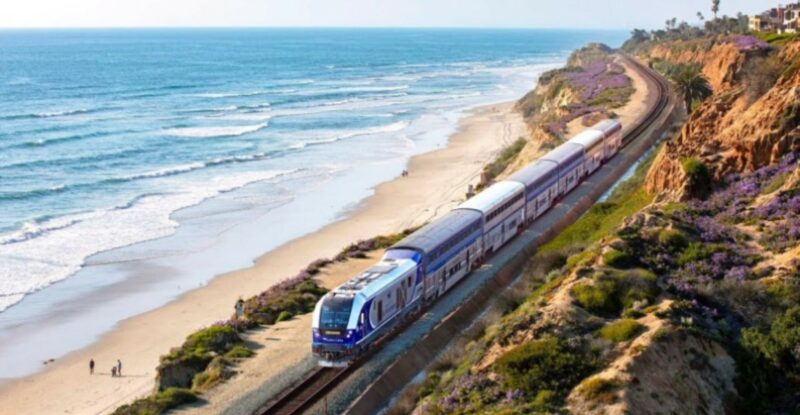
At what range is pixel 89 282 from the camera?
47375 mm

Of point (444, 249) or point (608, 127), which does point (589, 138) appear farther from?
point (444, 249)

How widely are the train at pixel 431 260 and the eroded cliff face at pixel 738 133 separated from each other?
591 centimetres

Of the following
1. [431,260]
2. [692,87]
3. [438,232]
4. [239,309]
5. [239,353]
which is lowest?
[239,309]

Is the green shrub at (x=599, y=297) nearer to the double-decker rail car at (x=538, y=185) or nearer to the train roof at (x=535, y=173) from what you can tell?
the double-decker rail car at (x=538, y=185)

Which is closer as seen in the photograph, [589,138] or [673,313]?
[673,313]

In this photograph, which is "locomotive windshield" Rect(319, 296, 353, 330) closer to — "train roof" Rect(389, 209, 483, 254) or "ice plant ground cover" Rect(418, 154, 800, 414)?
"ice plant ground cover" Rect(418, 154, 800, 414)

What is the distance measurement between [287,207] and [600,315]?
1560 inches

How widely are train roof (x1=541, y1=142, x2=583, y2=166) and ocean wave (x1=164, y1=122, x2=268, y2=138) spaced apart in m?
50.5

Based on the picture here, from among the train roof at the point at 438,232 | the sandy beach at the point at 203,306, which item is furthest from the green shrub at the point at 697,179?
the sandy beach at the point at 203,306

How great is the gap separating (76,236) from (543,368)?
3938cm

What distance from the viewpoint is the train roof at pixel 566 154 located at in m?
50.8

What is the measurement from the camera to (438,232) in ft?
118

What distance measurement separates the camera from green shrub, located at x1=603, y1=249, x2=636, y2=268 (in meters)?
29.6

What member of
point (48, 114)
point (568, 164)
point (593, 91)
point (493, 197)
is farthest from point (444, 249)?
point (48, 114)
